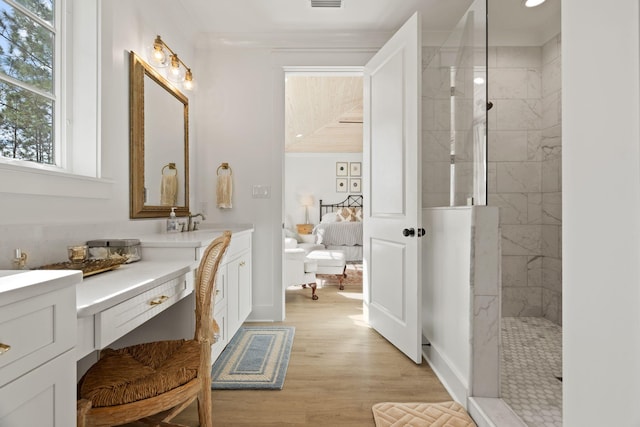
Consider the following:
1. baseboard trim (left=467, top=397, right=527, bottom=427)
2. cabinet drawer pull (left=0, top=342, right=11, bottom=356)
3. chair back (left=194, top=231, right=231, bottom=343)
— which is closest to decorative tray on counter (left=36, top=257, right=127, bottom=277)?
chair back (left=194, top=231, right=231, bottom=343)

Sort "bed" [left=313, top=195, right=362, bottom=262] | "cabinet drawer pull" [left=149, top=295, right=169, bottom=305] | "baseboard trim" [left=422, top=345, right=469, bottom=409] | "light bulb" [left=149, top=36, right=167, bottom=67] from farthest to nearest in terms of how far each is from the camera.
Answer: "bed" [left=313, top=195, right=362, bottom=262], "light bulb" [left=149, top=36, right=167, bottom=67], "baseboard trim" [left=422, top=345, right=469, bottom=409], "cabinet drawer pull" [left=149, top=295, right=169, bottom=305]

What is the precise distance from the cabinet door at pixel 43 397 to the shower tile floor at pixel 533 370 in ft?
5.94

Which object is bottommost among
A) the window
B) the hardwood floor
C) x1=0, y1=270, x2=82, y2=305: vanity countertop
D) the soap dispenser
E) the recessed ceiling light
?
the hardwood floor

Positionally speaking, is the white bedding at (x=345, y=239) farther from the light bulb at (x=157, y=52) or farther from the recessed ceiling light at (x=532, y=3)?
the light bulb at (x=157, y=52)

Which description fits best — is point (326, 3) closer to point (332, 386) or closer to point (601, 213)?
point (601, 213)

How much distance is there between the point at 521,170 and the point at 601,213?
2637 mm

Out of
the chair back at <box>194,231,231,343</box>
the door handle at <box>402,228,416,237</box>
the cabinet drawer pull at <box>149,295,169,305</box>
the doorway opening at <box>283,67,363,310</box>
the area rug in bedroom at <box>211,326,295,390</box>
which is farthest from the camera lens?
the doorway opening at <box>283,67,363,310</box>

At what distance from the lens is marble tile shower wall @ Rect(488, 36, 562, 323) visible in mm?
3139

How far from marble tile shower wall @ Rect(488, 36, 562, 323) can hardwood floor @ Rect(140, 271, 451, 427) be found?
4.96 feet

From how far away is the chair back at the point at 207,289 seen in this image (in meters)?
1.42

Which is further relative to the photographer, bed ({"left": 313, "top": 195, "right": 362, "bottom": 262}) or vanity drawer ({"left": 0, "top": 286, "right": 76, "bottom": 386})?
bed ({"left": 313, "top": 195, "right": 362, "bottom": 262})

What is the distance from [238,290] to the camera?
98.7 inches

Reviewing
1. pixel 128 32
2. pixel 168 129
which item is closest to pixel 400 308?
pixel 168 129

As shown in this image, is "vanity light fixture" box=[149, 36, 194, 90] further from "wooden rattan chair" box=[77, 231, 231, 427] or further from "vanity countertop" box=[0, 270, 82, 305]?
"vanity countertop" box=[0, 270, 82, 305]
